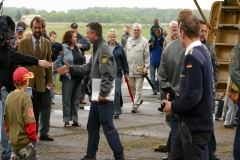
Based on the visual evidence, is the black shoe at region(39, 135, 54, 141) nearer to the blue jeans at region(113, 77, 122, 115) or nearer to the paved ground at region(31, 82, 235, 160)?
the paved ground at region(31, 82, 235, 160)

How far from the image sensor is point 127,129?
1348 cm

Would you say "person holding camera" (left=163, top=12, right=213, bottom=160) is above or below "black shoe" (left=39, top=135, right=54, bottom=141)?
above

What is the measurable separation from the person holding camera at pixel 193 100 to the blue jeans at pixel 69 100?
672 centimetres

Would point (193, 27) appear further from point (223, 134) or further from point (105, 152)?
point (223, 134)

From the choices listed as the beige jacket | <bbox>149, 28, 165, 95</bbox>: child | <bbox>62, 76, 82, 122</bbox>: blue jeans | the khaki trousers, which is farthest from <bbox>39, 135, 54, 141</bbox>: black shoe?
<bbox>149, 28, 165, 95</bbox>: child

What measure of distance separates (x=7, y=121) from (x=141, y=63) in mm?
8373

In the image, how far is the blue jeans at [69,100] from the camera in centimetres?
1368

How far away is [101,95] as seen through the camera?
399 inches

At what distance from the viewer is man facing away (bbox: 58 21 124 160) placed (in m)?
10.2

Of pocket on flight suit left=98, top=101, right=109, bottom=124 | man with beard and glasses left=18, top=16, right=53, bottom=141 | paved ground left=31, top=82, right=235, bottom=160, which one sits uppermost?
man with beard and glasses left=18, top=16, right=53, bottom=141

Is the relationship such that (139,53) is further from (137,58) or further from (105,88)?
(105,88)

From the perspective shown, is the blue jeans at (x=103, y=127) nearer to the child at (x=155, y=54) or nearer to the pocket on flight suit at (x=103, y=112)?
the pocket on flight suit at (x=103, y=112)

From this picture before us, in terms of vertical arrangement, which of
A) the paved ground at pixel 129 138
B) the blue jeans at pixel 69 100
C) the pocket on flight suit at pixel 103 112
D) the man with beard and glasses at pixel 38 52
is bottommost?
the paved ground at pixel 129 138

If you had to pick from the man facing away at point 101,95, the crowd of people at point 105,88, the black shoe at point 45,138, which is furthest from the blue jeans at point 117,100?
the man facing away at point 101,95
